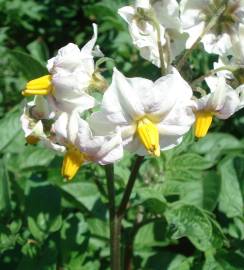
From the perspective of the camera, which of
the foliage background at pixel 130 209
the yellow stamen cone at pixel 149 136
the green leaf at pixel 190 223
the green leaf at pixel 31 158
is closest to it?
the yellow stamen cone at pixel 149 136

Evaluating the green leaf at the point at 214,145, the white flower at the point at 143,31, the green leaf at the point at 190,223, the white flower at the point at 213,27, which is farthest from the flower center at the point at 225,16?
the green leaf at the point at 214,145

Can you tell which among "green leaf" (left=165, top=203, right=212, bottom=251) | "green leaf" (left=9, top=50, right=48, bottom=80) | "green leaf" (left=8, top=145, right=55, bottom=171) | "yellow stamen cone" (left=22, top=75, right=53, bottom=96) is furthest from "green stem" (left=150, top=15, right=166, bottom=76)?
"green leaf" (left=8, top=145, right=55, bottom=171)

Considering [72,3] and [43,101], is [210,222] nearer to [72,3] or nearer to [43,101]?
[43,101]

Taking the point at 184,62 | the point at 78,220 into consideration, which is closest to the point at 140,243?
the point at 78,220

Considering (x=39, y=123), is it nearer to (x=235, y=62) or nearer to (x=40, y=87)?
(x=40, y=87)

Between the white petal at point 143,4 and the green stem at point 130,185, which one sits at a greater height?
the white petal at point 143,4

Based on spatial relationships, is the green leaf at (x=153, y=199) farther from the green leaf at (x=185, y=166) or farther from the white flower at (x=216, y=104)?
the white flower at (x=216, y=104)
